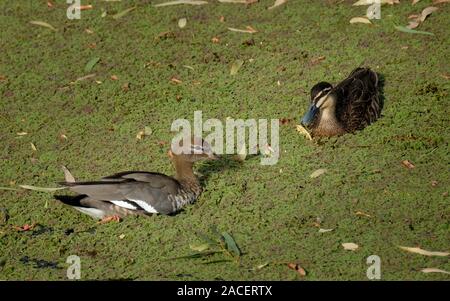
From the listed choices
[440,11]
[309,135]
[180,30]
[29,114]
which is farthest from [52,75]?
[440,11]

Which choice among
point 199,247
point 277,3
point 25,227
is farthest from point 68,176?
point 277,3

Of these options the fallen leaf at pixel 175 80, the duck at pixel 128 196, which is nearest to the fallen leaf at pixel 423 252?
the duck at pixel 128 196

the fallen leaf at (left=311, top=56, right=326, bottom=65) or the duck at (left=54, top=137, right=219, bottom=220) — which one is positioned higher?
the fallen leaf at (left=311, top=56, right=326, bottom=65)

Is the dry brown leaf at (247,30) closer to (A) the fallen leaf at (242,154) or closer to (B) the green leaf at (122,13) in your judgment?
(B) the green leaf at (122,13)

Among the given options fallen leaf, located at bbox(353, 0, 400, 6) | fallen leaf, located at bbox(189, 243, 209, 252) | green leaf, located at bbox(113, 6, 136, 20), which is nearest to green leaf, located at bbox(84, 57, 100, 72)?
green leaf, located at bbox(113, 6, 136, 20)

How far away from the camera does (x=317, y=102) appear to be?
9.58 meters

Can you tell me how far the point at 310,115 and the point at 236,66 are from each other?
1.45 m

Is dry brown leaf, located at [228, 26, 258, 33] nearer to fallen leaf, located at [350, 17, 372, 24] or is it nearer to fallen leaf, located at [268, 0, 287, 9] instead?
fallen leaf, located at [268, 0, 287, 9]

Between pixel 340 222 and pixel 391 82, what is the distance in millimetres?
2718

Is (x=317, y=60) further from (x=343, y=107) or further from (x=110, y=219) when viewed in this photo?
(x=110, y=219)

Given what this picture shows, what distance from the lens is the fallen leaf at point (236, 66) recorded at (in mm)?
10602

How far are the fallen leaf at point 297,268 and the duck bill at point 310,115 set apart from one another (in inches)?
95.5

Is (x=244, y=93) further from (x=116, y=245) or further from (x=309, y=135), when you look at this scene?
(x=116, y=245)

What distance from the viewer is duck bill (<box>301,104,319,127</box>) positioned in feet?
31.4
